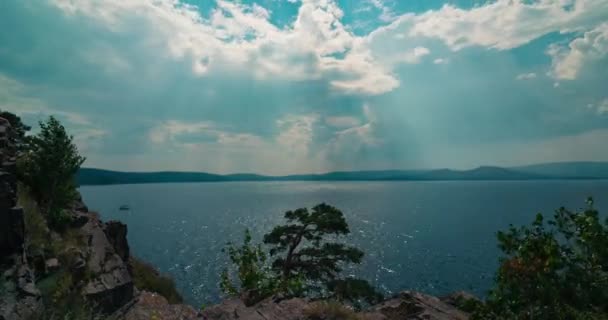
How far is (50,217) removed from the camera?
17141 mm

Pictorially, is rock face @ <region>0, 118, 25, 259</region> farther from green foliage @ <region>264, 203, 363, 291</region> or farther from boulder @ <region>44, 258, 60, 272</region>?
green foliage @ <region>264, 203, 363, 291</region>

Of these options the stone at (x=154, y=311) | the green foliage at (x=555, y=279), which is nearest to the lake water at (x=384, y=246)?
the green foliage at (x=555, y=279)

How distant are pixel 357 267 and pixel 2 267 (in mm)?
57657

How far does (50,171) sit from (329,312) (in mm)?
16835

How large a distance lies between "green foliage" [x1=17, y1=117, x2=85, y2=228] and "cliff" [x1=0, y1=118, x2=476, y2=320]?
0.81 meters

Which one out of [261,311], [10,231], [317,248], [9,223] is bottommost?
[317,248]

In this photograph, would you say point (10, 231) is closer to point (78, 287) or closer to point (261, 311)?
point (78, 287)

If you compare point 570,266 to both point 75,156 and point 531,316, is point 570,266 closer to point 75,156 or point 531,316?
point 531,316

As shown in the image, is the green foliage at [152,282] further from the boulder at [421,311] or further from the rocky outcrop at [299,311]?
the boulder at [421,311]

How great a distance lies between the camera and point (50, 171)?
58.4ft

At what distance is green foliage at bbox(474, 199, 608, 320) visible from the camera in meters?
7.51

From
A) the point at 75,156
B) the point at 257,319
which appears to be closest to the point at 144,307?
the point at 257,319

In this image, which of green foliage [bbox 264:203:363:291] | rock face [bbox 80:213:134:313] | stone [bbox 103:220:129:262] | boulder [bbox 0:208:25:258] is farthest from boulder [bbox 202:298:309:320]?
green foliage [bbox 264:203:363:291]

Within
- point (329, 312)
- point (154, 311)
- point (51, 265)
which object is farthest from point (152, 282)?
point (329, 312)
